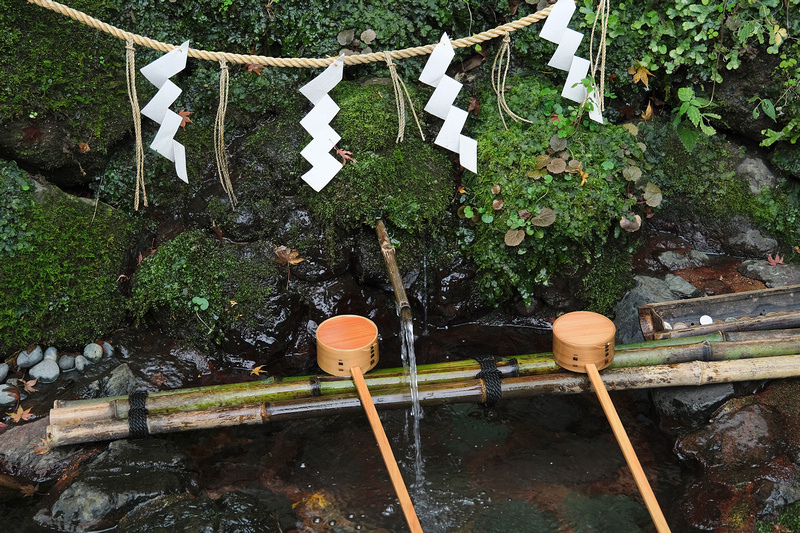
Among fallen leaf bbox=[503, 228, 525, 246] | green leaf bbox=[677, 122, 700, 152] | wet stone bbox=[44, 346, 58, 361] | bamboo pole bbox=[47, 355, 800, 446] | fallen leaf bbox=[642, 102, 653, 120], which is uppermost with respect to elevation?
fallen leaf bbox=[642, 102, 653, 120]

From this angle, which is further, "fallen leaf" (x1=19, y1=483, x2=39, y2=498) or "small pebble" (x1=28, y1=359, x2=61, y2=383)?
"small pebble" (x1=28, y1=359, x2=61, y2=383)

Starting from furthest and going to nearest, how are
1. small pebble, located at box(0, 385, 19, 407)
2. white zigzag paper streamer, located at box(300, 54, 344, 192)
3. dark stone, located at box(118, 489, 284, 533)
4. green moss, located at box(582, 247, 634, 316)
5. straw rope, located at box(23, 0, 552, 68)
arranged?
green moss, located at box(582, 247, 634, 316) → white zigzag paper streamer, located at box(300, 54, 344, 192) → small pebble, located at box(0, 385, 19, 407) → straw rope, located at box(23, 0, 552, 68) → dark stone, located at box(118, 489, 284, 533)

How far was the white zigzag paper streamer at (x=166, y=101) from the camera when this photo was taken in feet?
15.8

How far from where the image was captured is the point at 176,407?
420cm

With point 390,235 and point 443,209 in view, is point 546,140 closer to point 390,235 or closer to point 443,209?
point 443,209

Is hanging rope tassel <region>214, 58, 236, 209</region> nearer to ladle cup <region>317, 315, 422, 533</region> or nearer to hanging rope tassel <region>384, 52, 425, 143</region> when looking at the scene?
hanging rope tassel <region>384, 52, 425, 143</region>

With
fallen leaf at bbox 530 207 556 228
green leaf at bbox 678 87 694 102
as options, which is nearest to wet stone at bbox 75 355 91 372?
fallen leaf at bbox 530 207 556 228

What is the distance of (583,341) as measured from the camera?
161 inches

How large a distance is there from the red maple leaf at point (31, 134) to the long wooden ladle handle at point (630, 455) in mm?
4576

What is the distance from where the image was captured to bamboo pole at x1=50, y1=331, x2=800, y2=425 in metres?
4.19

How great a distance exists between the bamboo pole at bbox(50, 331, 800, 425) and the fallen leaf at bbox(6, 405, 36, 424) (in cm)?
59

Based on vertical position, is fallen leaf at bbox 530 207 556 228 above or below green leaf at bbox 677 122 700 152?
below

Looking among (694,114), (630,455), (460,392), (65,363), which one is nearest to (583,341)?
(630,455)

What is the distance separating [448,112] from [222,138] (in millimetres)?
1867
